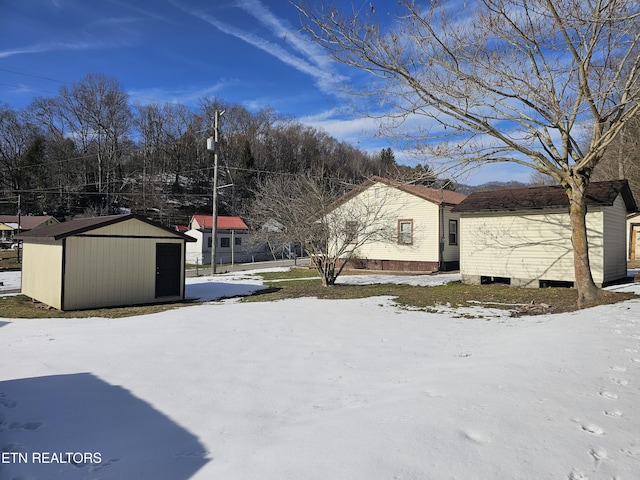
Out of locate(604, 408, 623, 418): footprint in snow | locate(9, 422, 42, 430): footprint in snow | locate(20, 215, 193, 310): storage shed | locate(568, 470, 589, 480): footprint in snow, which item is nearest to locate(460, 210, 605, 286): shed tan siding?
locate(20, 215, 193, 310): storage shed

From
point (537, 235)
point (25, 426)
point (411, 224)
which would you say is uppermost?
point (411, 224)

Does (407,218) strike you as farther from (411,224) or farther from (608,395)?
(608,395)

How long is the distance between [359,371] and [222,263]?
31.0 m

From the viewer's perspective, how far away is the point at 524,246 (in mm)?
14852

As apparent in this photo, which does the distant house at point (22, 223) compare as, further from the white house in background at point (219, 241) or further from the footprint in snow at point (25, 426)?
the footprint in snow at point (25, 426)

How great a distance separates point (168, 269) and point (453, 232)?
1511 centimetres

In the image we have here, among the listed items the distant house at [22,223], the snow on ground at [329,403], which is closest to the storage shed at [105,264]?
the snow on ground at [329,403]

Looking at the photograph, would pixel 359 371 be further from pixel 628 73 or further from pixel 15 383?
pixel 628 73

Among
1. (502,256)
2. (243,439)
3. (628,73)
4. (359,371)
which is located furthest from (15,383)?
(502,256)

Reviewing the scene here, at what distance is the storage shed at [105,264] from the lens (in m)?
12.8

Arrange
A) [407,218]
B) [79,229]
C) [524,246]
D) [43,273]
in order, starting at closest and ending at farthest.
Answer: [79,229], [43,273], [524,246], [407,218]

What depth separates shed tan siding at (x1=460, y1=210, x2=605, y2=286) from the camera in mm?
13562

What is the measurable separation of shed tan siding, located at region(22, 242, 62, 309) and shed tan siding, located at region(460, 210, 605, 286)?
46.1 feet

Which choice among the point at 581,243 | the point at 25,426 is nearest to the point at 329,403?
the point at 25,426
